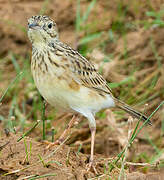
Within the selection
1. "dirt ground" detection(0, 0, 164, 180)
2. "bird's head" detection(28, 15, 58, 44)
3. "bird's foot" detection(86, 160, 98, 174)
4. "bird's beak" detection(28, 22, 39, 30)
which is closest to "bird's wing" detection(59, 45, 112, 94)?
"bird's head" detection(28, 15, 58, 44)

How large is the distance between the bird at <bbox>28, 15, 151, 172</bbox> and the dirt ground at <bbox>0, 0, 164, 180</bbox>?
1.40 ft

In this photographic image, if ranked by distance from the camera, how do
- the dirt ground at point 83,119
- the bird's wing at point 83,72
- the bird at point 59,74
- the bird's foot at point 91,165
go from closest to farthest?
the dirt ground at point 83,119
the bird's foot at point 91,165
the bird at point 59,74
the bird's wing at point 83,72

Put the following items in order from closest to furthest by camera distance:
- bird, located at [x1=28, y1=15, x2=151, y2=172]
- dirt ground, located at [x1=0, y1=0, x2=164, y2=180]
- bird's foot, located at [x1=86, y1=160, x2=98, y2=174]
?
dirt ground, located at [x1=0, y1=0, x2=164, y2=180] < bird's foot, located at [x1=86, y1=160, x2=98, y2=174] < bird, located at [x1=28, y1=15, x2=151, y2=172]

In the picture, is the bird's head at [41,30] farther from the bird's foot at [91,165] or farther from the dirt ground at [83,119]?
the bird's foot at [91,165]

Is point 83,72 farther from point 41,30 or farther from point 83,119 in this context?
point 83,119

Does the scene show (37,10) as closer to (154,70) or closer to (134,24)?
(134,24)

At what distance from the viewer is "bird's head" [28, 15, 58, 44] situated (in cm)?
486

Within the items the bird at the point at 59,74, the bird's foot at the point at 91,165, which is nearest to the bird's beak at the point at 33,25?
the bird at the point at 59,74

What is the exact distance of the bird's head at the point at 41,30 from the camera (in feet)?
15.9

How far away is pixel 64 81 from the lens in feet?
15.8

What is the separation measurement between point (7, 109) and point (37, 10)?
242cm

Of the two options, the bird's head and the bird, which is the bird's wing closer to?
the bird

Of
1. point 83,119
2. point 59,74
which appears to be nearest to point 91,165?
point 59,74

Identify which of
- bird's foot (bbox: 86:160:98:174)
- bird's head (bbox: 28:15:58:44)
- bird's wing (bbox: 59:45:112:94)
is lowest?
bird's foot (bbox: 86:160:98:174)
